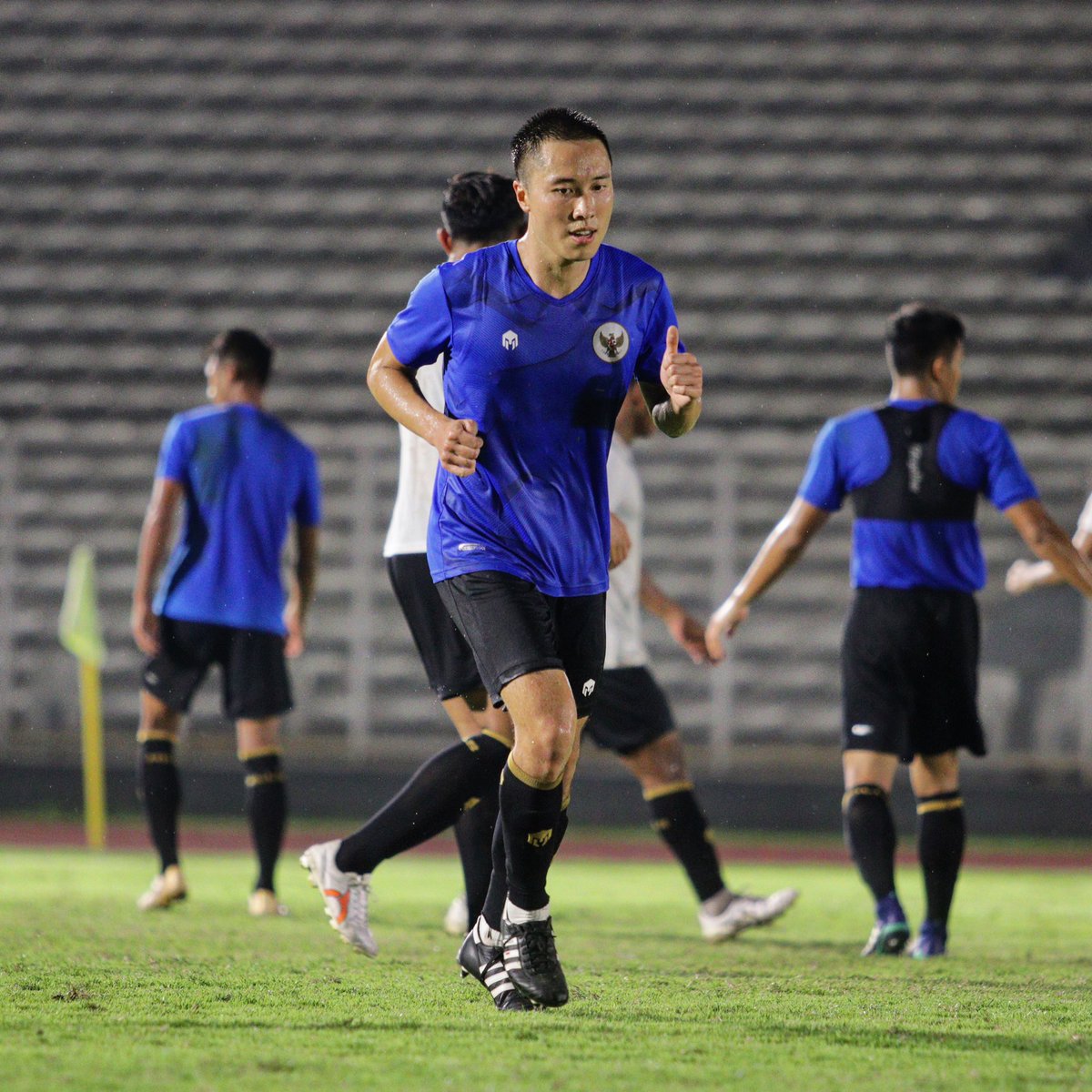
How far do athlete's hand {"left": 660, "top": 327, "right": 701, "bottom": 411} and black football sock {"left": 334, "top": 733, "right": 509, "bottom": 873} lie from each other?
1.10 m

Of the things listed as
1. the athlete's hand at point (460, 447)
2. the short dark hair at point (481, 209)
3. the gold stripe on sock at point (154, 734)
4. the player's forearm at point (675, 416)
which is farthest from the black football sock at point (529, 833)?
the gold stripe on sock at point (154, 734)

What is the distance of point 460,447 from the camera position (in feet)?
11.5

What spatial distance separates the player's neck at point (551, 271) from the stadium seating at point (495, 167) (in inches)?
314

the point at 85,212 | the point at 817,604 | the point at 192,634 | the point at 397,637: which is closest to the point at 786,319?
the point at 817,604

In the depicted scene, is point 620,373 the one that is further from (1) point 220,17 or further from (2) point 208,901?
(1) point 220,17

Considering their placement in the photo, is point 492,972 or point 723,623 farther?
point 723,623

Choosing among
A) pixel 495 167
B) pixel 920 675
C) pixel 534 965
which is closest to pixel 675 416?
pixel 534 965

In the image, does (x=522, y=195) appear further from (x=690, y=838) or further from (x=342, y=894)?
(x=690, y=838)

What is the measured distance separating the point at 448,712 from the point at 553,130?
5.03 ft

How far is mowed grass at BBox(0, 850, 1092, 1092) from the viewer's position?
3.00m

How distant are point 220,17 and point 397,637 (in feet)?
24.0

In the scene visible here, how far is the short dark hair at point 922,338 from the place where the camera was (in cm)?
536

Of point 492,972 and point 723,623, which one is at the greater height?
point 723,623

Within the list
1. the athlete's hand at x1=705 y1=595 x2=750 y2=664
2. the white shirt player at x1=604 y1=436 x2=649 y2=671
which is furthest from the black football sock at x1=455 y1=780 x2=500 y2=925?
the athlete's hand at x1=705 y1=595 x2=750 y2=664
